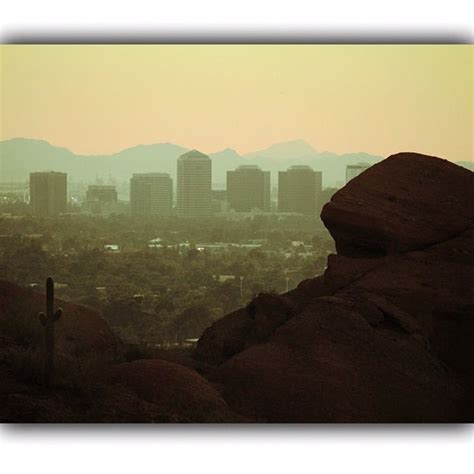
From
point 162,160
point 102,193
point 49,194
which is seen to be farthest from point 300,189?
point 49,194

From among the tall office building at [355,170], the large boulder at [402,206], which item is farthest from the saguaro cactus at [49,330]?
the tall office building at [355,170]

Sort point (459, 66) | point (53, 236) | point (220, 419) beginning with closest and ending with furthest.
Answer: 1. point (220, 419)
2. point (459, 66)
3. point (53, 236)

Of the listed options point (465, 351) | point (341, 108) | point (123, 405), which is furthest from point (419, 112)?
point (123, 405)

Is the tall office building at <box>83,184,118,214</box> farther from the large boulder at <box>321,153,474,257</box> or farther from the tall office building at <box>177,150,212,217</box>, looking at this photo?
the large boulder at <box>321,153,474,257</box>

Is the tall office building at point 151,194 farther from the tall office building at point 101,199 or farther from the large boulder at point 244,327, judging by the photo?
the large boulder at point 244,327

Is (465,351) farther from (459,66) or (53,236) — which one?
(53,236)
